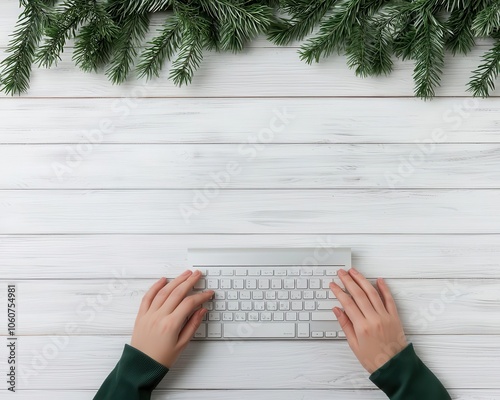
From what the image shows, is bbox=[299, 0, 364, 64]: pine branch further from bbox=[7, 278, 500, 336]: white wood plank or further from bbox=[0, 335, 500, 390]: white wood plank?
bbox=[0, 335, 500, 390]: white wood plank

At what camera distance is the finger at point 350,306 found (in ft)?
2.92

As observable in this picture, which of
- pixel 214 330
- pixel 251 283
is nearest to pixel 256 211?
pixel 251 283

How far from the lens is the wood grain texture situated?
94 cm

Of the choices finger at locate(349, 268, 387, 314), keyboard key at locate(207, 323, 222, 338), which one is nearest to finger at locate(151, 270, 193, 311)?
keyboard key at locate(207, 323, 222, 338)

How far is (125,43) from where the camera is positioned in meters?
0.90

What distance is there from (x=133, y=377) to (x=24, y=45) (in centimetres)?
70

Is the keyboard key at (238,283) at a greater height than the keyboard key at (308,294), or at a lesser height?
greater

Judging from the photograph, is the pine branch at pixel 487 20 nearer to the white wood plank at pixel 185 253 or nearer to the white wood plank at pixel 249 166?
the white wood plank at pixel 249 166

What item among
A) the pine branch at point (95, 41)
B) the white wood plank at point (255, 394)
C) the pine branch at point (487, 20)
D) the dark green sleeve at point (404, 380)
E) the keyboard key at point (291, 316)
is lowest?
the white wood plank at point (255, 394)

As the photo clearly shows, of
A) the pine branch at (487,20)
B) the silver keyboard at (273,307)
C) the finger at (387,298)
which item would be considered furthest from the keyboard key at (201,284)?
the pine branch at (487,20)

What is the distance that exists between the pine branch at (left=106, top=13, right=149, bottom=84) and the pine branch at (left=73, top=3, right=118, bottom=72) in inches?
0.8

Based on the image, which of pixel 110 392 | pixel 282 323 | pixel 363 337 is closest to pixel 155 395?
pixel 110 392

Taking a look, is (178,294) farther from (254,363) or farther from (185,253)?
(254,363)

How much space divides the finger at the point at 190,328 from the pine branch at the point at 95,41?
548 mm
